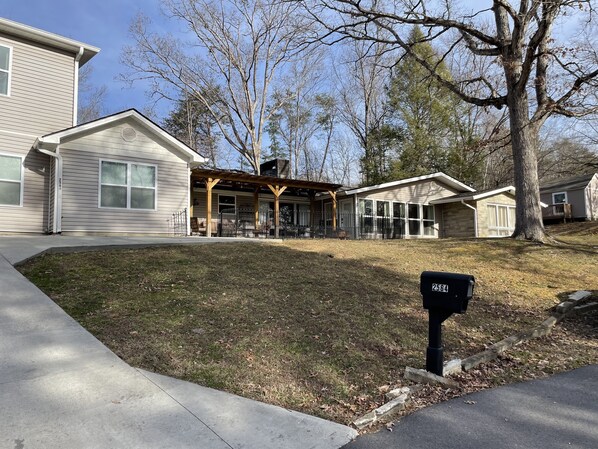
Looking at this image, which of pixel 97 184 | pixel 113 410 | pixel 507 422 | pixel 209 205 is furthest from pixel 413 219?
pixel 113 410

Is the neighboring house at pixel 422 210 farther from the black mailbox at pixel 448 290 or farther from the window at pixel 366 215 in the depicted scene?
the black mailbox at pixel 448 290

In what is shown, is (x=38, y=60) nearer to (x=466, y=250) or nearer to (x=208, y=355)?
(x=208, y=355)

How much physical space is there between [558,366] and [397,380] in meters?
1.92

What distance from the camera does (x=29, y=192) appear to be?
11.4m

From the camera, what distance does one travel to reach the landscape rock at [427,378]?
12.1 ft

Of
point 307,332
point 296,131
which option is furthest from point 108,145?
point 296,131

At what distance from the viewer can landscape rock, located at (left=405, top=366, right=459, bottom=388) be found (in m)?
3.69

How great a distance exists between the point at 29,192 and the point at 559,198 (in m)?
28.9

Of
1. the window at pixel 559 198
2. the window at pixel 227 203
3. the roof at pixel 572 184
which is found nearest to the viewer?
the window at pixel 227 203

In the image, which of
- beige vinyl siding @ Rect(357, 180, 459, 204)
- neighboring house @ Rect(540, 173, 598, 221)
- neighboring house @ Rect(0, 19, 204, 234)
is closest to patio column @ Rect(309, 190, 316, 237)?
beige vinyl siding @ Rect(357, 180, 459, 204)

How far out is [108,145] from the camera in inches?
479

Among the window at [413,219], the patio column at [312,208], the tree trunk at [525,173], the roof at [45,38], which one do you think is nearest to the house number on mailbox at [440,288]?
the tree trunk at [525,173]

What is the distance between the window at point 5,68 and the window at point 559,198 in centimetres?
2924

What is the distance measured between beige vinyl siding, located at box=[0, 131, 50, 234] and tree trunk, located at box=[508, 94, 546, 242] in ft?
46.3
